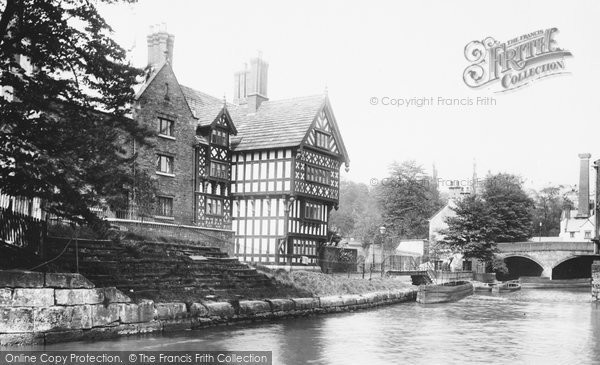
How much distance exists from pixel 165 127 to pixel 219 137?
3.92 m

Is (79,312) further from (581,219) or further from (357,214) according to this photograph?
(357,214)

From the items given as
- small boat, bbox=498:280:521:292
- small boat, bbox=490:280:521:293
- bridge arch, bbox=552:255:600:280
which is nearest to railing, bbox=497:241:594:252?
bridge arch, bbox=552:255:600:280

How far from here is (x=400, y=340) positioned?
52.6 feet

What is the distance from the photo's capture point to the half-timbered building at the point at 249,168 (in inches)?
1161

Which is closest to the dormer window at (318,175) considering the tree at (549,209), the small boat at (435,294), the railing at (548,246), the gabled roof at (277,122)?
the gabled roof at (277,122)

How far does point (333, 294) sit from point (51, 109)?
14034 mm

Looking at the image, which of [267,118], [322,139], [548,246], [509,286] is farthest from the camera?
[548,246]

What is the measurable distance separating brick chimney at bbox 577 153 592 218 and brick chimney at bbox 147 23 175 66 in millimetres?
43543

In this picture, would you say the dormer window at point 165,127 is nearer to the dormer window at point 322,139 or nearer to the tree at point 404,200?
the dormer window at point 322,139

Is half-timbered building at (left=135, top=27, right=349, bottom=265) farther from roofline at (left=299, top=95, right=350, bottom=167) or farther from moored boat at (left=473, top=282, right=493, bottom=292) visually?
moored boat at (left=473, top=282, right=493, bottom=292)

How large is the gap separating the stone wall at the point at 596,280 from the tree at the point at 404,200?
34.7 meters

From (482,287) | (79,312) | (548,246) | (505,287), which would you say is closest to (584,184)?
(548,246)

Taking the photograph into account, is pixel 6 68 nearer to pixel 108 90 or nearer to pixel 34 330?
pixel 108 90

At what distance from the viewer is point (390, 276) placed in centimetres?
3697
